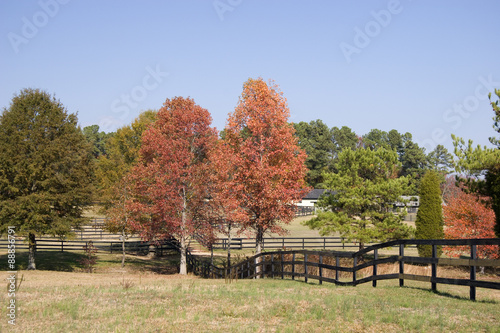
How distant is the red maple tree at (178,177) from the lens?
28375 mm

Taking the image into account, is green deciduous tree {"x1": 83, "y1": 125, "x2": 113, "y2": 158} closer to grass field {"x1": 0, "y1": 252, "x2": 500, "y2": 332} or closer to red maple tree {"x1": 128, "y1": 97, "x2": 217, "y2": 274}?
red maple tree {"x1": 128, "y1": 97, "x2": 217, "y2": 274}

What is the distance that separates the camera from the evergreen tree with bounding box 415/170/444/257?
31125 millimetres

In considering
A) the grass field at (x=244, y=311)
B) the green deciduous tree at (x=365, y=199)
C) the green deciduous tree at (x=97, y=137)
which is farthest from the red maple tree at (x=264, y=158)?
the green deciduous tree at (x=97, y=137)

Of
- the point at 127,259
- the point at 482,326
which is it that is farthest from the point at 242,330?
the point at 127,259

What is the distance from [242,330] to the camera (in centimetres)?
791

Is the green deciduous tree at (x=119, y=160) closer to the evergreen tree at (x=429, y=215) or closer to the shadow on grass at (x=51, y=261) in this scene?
the shadow on grass at (x=51, y=261)

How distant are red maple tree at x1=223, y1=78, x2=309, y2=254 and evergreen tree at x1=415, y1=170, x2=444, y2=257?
9.97 m

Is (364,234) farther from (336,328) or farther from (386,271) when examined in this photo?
(336,328)

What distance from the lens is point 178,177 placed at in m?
28.5

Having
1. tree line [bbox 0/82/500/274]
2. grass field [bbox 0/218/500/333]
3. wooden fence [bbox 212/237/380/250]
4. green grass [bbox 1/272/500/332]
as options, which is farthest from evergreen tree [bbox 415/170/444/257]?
green grass [bbox 1/272/500/332]

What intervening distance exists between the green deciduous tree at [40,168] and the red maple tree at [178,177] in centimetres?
370

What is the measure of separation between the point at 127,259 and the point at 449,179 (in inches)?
4077

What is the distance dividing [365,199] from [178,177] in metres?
14.5

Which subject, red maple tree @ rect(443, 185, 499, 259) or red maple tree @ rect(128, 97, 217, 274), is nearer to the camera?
red maple tree @ rect(128, 97, 217, 274)
